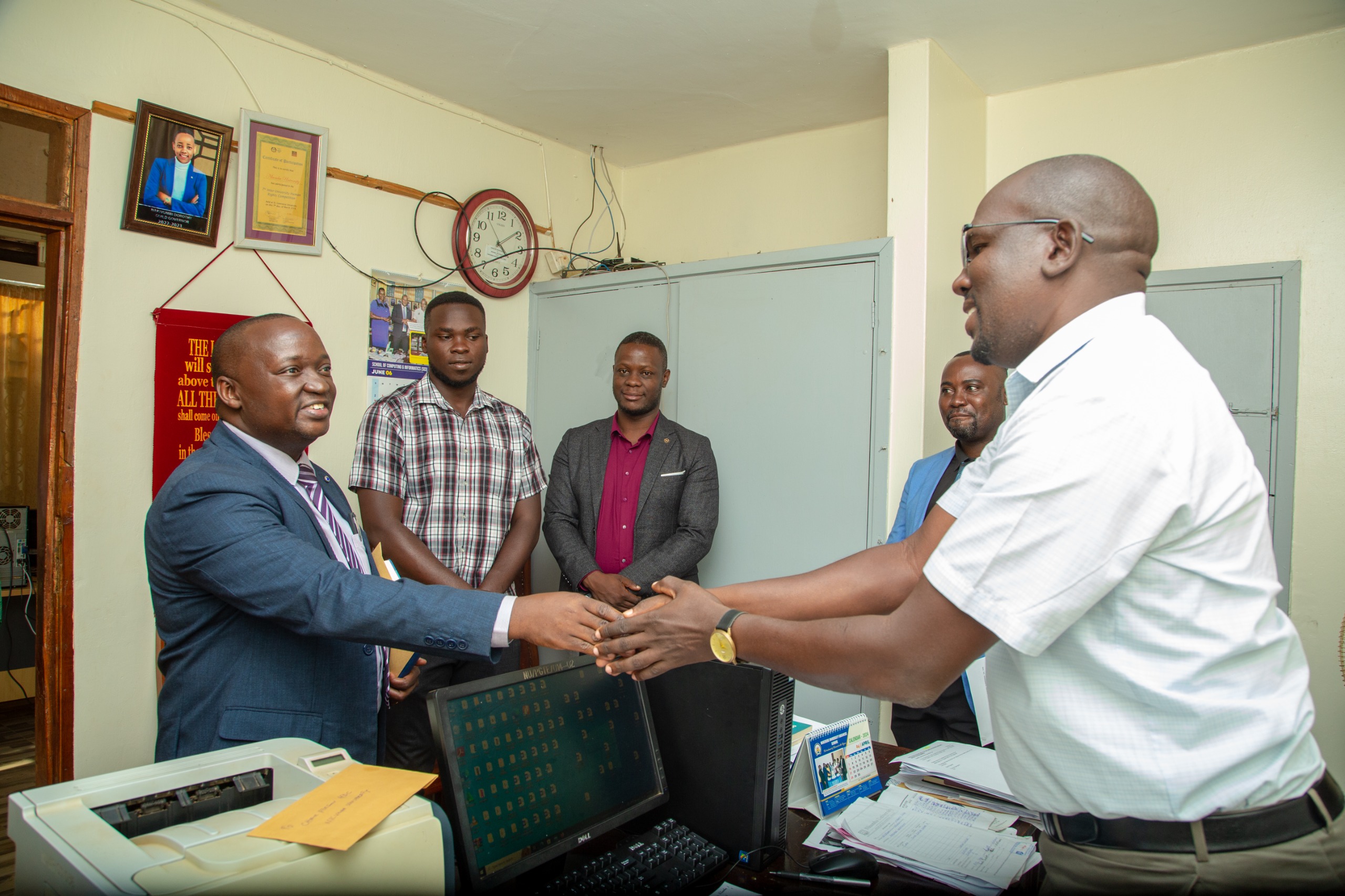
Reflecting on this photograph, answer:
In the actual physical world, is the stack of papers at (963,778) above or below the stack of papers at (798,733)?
below

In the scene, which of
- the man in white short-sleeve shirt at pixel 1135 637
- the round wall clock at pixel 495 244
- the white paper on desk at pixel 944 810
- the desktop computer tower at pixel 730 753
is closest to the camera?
the man in white short-sleeve shirt at pixel 1135 637

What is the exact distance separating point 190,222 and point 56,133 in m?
0.45

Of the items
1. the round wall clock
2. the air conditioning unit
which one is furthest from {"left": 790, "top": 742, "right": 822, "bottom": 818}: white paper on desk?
the air conditioning unit

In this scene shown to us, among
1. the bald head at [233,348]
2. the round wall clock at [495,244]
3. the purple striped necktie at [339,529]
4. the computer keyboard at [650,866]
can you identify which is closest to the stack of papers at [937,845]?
the computer keyboard at [650,866]

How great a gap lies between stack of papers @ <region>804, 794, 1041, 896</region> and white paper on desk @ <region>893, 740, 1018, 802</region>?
107mm

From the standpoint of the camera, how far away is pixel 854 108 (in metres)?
3.83

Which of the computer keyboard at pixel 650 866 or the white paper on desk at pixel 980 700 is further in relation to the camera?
the white paper on desk at pixel 980 700

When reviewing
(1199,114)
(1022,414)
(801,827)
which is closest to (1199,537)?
(1022,414)

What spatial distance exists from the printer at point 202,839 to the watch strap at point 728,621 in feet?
1.75

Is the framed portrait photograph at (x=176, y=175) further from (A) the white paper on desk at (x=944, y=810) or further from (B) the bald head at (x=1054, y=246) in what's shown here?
(A) the white paper on desk at (x=944, y=810)

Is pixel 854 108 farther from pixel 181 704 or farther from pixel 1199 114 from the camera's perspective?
pixel 181 704

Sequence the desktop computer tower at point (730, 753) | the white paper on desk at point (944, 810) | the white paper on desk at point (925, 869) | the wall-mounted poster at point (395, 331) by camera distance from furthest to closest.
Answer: the wall-mounted poster at point (395, 331) < the white paper on desk at point (944, 810) < the desktop computer tower at point (730, 753) < the white paper on desk at point (925, 869)

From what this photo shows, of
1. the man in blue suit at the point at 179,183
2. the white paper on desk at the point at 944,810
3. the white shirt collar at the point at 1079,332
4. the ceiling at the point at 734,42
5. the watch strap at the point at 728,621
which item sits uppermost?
the ceiling at the point at 734,42

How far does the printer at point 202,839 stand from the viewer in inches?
31.7
